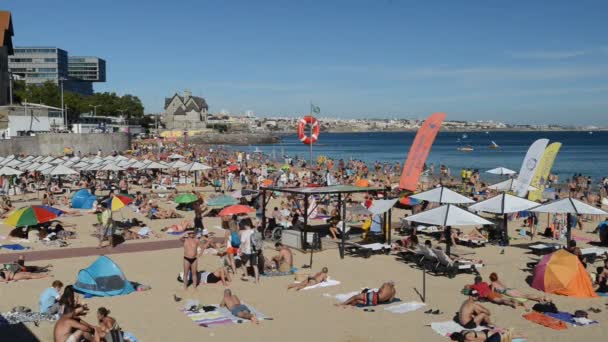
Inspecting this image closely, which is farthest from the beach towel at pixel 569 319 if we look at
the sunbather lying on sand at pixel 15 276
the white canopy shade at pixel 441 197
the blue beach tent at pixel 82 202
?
the blue beach tent at pixel 82 202

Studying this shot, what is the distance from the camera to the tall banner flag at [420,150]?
1463cm

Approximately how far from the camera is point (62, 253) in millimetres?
14180

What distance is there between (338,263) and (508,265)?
388cm

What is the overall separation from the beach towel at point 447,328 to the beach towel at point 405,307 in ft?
2.59

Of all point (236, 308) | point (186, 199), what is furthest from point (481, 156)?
point (236, 308)

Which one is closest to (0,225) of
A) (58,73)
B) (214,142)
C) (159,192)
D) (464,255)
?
(159,192)

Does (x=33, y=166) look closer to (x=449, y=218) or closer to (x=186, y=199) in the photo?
(x=186, y=199)

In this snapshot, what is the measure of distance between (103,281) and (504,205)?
9906 millimetres

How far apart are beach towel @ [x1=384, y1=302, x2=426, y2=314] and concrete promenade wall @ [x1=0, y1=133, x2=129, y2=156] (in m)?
44.7

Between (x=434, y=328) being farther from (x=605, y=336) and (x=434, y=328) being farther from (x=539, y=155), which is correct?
(x=539, y=155)

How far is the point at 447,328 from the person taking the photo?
28.5 ft

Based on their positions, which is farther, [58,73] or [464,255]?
[58,73]

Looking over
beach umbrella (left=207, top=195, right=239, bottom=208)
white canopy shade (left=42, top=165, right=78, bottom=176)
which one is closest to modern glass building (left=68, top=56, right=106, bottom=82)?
white canopy shade (left=42, top=165, right=78, bottom=176)

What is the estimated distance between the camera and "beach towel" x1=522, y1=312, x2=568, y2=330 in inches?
343
